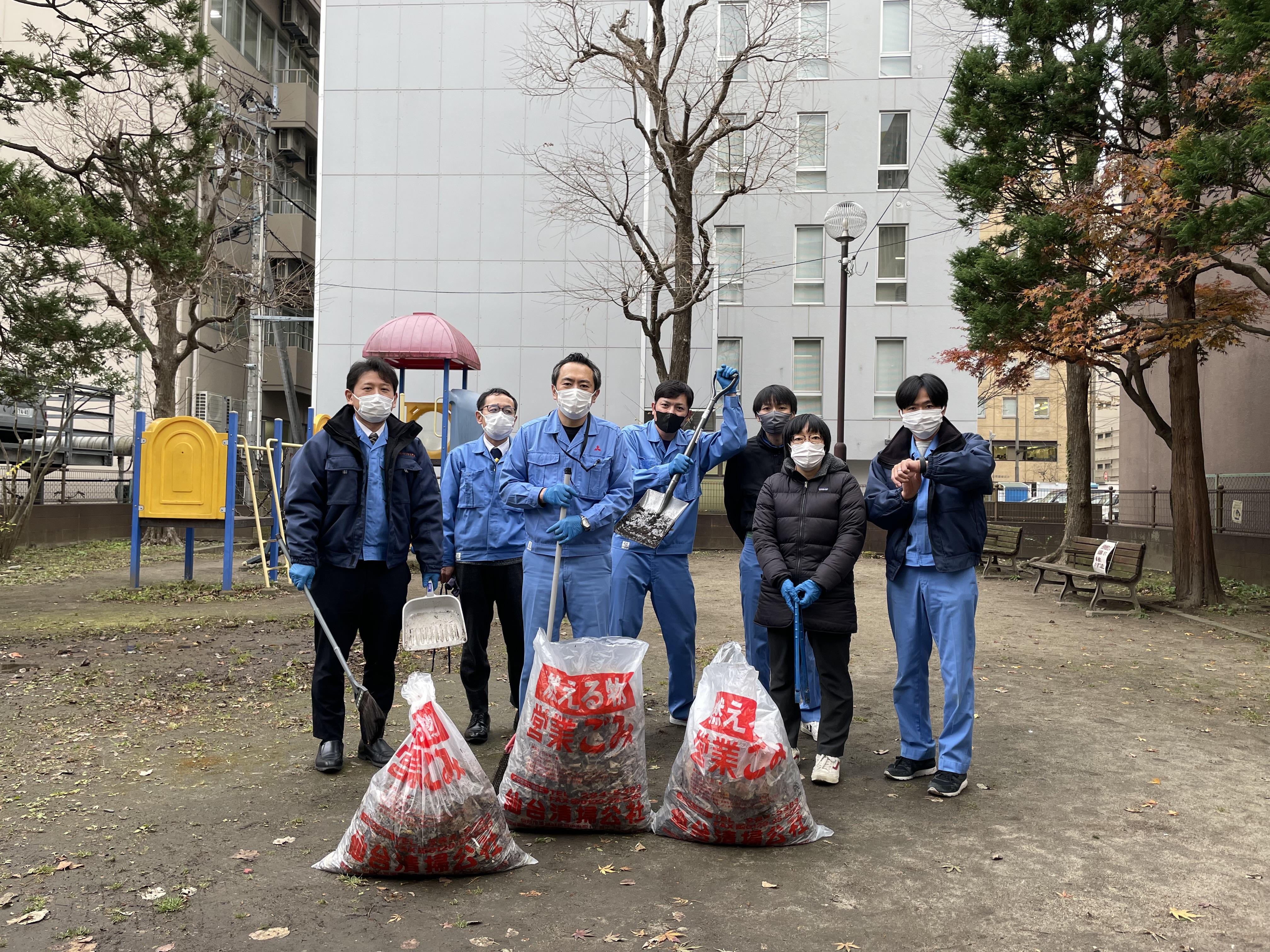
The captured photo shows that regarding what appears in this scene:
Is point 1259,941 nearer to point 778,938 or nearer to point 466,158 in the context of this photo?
point 778,938

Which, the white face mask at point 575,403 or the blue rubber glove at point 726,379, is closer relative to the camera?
the white face mask at point 575,403

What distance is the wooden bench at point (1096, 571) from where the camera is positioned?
11.3 meters

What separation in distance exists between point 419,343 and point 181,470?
323 centimetres

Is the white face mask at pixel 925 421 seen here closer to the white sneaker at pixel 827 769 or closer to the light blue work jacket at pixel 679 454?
the light blue work jacket at pixel 679 454

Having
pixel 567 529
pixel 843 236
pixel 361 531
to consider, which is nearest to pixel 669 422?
pixel 567 529

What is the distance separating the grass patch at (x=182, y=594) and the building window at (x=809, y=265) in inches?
682

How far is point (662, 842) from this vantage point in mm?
3809

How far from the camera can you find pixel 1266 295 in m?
10.9

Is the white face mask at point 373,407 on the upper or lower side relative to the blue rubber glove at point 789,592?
upper

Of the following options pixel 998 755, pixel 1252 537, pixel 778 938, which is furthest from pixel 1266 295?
pixel 778 938

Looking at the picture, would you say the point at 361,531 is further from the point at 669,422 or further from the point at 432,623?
the point at 669,422

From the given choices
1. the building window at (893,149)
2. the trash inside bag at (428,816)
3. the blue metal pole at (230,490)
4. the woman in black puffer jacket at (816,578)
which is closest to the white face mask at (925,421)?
the woman in black puffer jacket at (816,578)

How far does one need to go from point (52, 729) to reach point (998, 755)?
4994 millimetres

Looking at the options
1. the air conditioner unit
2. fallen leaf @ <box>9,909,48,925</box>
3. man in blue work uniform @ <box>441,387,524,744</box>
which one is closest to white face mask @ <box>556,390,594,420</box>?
man in blue work uniform @ <box>441,387,524,744</box>
